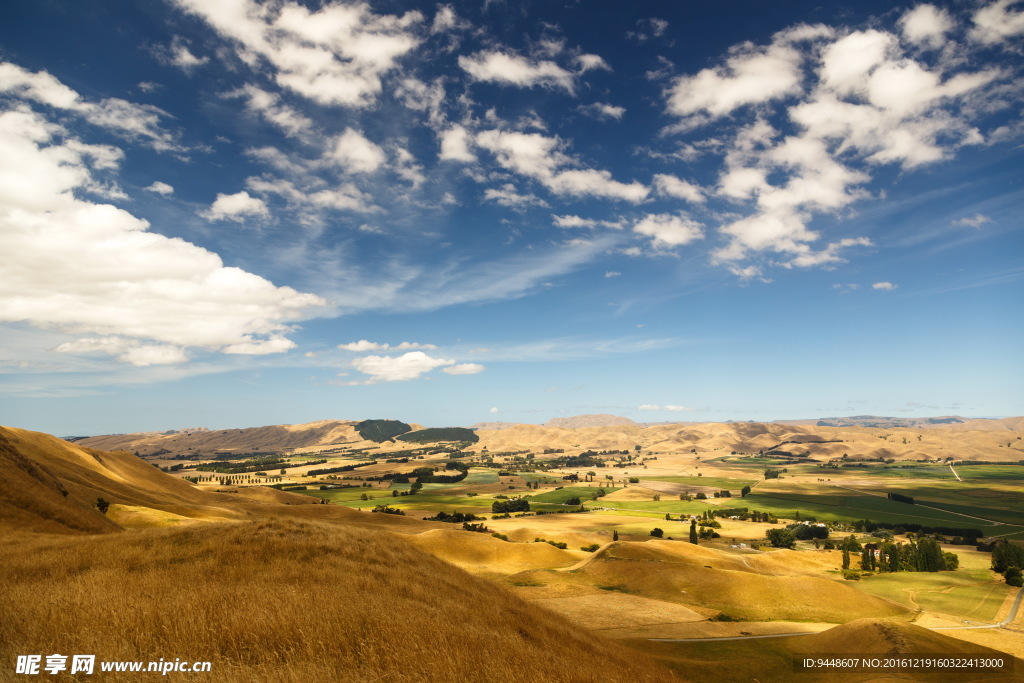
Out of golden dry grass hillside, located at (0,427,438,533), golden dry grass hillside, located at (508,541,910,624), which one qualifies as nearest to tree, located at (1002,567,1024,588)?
golden dry grass hillside, located at (508,541,910,624)

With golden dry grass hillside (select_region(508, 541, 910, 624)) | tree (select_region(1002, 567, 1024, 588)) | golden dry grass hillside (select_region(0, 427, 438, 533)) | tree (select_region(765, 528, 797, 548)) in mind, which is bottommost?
tree (select_region(765, 528, 797, 548))

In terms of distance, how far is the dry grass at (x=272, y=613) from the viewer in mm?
13789

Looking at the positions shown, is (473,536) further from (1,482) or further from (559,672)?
(559,672)

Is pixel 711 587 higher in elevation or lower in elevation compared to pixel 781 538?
higher

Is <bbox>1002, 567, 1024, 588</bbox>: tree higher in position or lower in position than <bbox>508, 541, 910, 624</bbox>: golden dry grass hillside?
lower

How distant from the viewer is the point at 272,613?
52.0ft

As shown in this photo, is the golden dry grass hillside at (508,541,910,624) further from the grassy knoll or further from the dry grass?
the dry grass

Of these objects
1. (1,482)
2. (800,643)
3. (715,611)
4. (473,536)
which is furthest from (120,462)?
→ (800,643)

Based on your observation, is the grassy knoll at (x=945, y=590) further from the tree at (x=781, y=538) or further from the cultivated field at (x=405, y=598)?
the tree at (x=781, y=538)

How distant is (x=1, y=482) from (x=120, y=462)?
12057 centimetres

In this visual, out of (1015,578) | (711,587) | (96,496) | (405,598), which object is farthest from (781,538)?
(96,496)

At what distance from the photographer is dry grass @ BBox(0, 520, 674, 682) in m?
13.8

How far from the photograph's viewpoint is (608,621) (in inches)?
2167

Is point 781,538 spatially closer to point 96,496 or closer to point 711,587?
point 711,587
